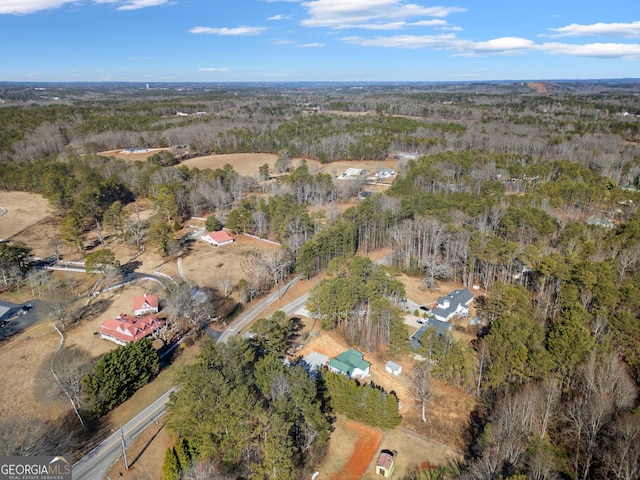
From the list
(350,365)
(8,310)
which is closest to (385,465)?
(350,365)

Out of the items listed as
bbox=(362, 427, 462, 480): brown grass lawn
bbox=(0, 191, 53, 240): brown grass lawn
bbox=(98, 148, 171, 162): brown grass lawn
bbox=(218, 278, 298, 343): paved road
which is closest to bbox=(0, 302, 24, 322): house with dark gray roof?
bbox=(218, 278, 298, 343): paved road

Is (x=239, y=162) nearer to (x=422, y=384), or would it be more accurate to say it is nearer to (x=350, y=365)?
(x=350, y=365)

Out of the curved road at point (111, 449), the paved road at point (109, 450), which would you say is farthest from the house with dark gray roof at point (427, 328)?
the paved road at point (109, 450)

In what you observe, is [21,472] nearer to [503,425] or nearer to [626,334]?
[503,425]

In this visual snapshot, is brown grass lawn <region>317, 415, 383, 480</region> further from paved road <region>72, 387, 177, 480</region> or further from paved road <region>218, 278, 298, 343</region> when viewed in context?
paved road <region>218, 278, 298, 343</region>

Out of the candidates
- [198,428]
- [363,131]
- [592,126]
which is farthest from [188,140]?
[592,126]

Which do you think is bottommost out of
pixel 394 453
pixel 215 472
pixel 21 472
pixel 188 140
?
pixel 394 453
